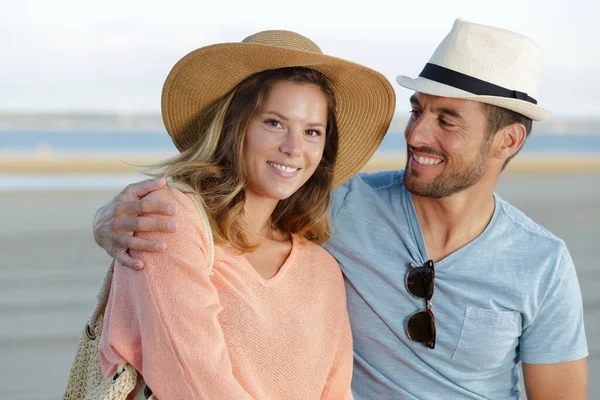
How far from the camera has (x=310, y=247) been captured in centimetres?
272

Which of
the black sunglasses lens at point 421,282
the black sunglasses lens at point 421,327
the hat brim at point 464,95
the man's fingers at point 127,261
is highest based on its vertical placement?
the hat brim at point 464,95

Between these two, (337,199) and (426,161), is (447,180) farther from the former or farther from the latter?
(337,199)

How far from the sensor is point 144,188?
2.36 metres

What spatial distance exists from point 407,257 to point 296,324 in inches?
21.6

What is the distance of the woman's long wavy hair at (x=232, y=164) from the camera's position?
2.48 meters

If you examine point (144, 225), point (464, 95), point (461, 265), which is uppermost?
point (464, 95)

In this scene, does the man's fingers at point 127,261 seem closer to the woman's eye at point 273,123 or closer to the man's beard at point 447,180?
the woman's eye at point 273,123

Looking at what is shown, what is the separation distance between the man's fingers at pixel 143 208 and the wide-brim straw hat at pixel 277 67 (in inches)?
20.7

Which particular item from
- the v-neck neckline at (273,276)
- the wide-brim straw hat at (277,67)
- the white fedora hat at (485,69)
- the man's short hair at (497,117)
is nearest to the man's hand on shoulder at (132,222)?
the v-neck neckline at (273,276)

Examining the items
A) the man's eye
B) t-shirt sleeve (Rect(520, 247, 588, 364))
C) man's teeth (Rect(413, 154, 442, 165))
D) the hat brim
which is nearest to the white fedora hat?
the hat brim

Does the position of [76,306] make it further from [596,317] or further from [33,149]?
[33,149]

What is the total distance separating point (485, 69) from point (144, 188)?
1221 mm

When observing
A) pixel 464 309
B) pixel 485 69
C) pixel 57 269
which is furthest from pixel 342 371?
pixel 57 269

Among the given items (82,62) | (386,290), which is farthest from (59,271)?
(82,62)
